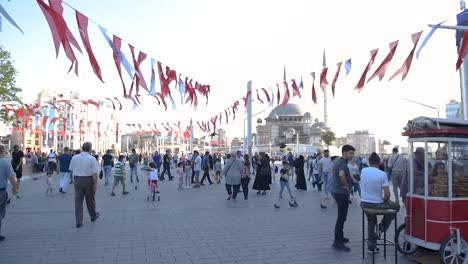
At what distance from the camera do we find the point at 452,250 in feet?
19.7

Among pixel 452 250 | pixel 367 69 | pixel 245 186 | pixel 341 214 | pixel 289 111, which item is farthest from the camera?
pixel 289 111

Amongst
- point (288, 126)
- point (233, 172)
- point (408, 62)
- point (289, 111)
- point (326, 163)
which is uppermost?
point (289, 111)

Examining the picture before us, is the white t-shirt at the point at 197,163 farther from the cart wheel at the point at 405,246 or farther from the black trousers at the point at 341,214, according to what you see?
the cart wheel at the point at 405,246

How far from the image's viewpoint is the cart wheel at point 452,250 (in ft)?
19.3

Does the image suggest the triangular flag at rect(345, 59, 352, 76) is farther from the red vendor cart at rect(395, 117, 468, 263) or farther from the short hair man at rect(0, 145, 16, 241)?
the short hair man at rect(0, 145, 16, 241)

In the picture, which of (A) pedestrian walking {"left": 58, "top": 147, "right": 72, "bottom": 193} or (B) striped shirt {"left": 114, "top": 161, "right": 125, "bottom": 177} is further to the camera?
(A) pedestrian walking {"left": 58, "top": 147, "right": 72, "bottom": 193}

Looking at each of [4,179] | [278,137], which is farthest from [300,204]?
[278,137]

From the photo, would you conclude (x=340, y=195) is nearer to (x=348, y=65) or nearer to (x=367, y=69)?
(x=367, y=69)

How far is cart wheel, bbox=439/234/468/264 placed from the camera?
19.3ft

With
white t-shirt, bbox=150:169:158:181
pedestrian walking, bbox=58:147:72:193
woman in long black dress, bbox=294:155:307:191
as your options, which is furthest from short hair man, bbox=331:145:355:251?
pedestrian walking, bbox=58:147:72:193

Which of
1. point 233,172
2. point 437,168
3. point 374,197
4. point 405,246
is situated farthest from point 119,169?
point 437,168

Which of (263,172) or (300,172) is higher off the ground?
(263,172)

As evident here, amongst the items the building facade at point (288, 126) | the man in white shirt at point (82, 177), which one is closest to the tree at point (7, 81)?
the man in white shirt at point (82, 177)

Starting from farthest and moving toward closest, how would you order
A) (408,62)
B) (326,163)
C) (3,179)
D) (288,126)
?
(288,126)
(326,163)
(408,62)
(3,179)
